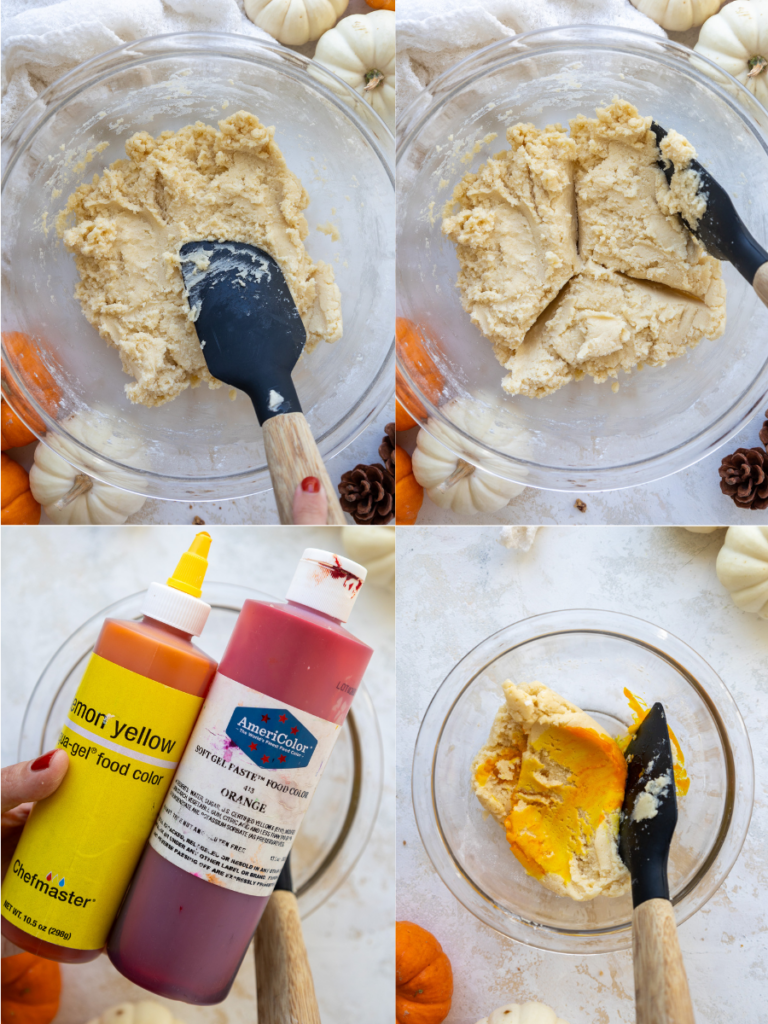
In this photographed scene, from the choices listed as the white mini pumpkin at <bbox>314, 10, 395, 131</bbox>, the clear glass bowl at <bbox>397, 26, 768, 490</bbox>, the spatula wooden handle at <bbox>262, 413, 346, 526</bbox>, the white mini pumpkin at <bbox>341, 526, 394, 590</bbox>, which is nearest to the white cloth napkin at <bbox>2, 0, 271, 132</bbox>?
the white mini pumpkin at <bbox>314, 10, 395, 131</bbox>

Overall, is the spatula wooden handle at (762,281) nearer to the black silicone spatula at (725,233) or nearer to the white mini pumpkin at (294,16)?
the black silicone spatula at (725,233)

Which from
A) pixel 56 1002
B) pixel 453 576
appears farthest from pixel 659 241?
pixel 56 1002

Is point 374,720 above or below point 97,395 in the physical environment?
below

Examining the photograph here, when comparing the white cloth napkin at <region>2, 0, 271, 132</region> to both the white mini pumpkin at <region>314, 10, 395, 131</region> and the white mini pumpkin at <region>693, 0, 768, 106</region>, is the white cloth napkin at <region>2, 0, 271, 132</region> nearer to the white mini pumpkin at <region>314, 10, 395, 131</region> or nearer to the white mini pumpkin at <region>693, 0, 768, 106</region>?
the white mini pumpkin at <region>314, 10, 395, 131</region>

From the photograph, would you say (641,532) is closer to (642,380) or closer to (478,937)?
(642,380)

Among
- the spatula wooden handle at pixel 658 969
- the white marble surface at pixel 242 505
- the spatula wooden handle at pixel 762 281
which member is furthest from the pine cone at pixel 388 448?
the spatula wooden handle at pixel 658 969
